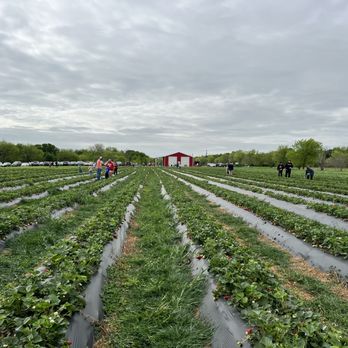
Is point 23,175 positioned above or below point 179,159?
below

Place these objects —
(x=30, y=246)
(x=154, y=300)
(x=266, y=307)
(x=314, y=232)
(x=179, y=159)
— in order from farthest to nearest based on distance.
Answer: (x=179, y=159), (x=314, y=232), (x=30, y=246), (x=154, y=300), (x=266, y=307)

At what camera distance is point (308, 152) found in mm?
74312

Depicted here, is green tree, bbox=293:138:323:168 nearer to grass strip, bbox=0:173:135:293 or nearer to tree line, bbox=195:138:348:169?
tree line, bbox=195:138:348:169

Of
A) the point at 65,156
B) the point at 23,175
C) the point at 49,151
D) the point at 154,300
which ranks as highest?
the point at 49,151

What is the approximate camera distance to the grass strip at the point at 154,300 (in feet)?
13.6

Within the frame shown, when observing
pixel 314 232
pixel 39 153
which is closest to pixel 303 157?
pixel 314 232

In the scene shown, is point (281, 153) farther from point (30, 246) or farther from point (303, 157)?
point (30, 246)

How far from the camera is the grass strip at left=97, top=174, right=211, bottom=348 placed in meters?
4.14

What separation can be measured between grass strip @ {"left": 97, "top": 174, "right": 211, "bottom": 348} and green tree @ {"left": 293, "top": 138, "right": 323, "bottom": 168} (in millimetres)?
73504

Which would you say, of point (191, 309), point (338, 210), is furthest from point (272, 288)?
point (338, 210)

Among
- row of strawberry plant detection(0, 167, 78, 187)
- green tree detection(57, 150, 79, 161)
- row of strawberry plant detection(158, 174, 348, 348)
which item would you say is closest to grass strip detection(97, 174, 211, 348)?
row of strawberry plant detection(158, 174, 348, 348)

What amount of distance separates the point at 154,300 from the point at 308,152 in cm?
7670

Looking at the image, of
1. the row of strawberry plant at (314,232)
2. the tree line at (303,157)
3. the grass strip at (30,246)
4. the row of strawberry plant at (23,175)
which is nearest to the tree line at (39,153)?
the tree line at (303,157)

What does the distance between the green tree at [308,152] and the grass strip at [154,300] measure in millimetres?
73504
